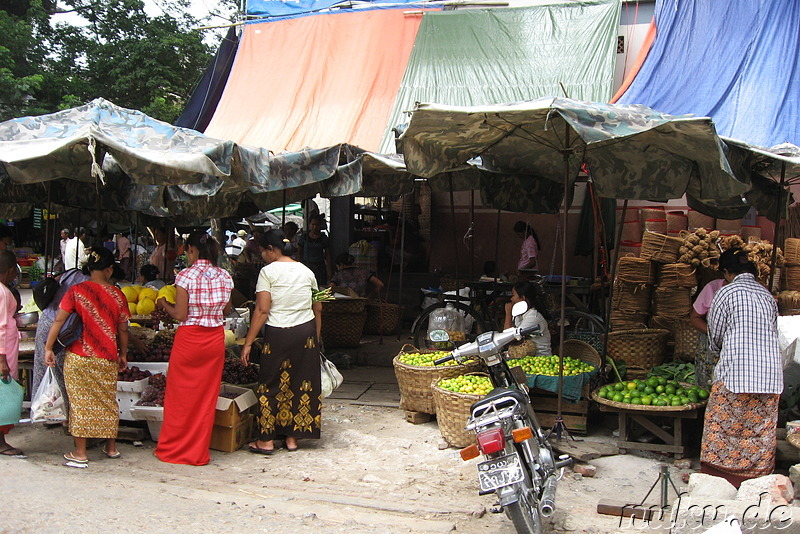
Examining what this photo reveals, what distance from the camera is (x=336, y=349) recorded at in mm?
9609

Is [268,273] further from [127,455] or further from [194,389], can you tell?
A: [127,455]

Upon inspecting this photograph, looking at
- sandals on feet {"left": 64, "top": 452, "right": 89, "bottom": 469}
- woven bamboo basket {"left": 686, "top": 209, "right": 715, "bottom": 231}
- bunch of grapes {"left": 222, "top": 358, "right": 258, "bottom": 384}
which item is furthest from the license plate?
woven bamboo basket {"left": 686, "top": 209, "right": 715, "bottom": 231}

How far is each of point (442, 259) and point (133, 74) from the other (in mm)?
11354

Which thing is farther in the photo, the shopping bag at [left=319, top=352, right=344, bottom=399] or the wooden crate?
the wooden crate

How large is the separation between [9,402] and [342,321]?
15.5 ft

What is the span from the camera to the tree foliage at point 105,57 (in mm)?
18172

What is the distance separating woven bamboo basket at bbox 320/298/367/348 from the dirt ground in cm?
325

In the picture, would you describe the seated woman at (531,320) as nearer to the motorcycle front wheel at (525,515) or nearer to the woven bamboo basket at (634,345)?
the woven bamboo basket at (634,345)

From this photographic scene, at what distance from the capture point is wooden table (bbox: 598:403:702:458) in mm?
5566

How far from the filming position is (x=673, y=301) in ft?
27.5

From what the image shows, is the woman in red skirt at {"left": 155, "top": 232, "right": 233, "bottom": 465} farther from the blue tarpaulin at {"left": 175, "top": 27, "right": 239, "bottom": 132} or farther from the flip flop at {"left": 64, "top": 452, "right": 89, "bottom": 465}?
the blue tarpaulin at {"left": 175, "top": 27, "right": 239, "bottom": 132}

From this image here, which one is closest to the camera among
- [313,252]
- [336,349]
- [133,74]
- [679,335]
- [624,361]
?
[624,361]

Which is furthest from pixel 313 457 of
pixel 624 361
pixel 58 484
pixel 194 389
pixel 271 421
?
pixel 624 361

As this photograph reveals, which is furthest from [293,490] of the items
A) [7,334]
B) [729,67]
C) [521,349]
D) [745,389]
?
Answer: [729,67]
